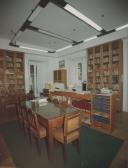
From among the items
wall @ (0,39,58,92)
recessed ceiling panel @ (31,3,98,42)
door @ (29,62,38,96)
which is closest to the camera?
recessed ceiling panel @ (31,3,98,42)

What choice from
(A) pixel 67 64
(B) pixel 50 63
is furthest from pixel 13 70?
(A) pixel 67 64

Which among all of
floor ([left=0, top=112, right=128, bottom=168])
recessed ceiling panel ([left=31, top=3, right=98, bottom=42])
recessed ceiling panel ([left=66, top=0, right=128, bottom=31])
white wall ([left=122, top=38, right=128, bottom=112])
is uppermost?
recessed ceiling panel ([left=31, top=3, right=98, bottom=42])

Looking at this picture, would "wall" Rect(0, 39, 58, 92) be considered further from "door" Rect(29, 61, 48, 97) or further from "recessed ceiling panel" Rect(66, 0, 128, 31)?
"recessed ceiling panel" Rect(66, 0, 128, 31)

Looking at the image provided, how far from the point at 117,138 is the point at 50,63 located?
5.89 metres

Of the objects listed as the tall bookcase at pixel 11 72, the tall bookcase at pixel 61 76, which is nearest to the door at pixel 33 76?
the tall bookcase at pixel 11 72

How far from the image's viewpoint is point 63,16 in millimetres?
3318

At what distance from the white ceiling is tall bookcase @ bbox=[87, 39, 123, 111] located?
2.68ft

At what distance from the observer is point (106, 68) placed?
4.73m

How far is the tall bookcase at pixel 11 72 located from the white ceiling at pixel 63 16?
1.17 metres

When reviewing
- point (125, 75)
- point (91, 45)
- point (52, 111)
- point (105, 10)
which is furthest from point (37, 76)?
point (105, 10)

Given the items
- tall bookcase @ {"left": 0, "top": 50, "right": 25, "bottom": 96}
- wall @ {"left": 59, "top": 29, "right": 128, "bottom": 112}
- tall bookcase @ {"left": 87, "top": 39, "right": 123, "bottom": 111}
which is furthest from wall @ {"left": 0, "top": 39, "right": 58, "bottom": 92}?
tall bookcase @ {"left": 87, "top": 39, "right": 123, "bottom": 111}

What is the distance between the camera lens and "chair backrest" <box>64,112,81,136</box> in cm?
179

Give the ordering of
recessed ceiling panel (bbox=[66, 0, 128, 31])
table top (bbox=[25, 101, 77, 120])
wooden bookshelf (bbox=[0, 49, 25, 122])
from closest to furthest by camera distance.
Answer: table top (bbox=[25, 101, 77, 120]) → recessed ceiling panel (bbox=[66, 0, 128, 31]) → wooden bookshelf (bbox=[0, 49, 25, 122])

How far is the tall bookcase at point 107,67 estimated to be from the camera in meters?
4.37
